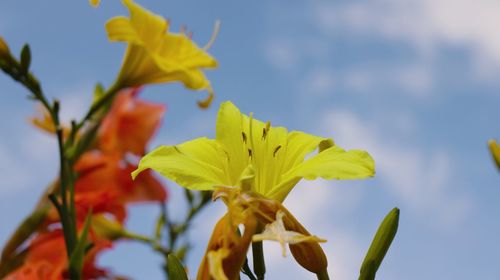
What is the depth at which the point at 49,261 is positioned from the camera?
1.81m

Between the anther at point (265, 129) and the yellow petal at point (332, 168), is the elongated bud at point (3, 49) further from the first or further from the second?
the yellow petal at point (332, 168)

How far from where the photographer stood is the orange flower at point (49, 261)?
5.59 feet

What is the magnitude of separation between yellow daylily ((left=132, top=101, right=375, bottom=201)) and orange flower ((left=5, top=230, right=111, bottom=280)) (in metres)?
0.72

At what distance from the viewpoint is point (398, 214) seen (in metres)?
1.04

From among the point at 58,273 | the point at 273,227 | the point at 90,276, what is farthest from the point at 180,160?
the point at 90,276

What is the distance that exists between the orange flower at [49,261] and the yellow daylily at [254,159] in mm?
721

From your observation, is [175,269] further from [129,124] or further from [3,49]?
[129,124]

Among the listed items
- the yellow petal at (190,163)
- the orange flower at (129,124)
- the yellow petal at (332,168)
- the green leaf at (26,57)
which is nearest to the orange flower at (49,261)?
the green leaf at (26,57)

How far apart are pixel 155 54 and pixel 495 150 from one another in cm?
91

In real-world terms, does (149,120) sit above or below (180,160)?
below

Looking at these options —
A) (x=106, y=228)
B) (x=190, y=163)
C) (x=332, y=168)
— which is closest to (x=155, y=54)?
(x=106, y=228)

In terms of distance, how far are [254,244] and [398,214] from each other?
8.1 inches

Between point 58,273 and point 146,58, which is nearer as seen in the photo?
point 58,273

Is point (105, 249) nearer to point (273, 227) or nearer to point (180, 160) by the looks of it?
point (180, 160)
